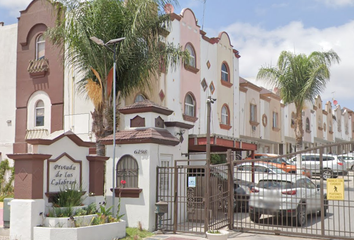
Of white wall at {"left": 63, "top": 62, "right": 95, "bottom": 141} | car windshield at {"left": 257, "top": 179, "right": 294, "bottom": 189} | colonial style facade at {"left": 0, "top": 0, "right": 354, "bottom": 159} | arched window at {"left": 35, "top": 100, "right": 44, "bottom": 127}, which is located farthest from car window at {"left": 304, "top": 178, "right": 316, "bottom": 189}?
arched window at {"left": 35, "top": 100, "right": 44, "bottom": 127}

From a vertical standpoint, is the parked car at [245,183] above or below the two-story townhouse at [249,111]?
below

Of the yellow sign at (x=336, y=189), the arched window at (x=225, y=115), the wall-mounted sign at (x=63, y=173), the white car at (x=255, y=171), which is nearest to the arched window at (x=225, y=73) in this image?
the arched window at (x=225, y=115)

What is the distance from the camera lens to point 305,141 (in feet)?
148

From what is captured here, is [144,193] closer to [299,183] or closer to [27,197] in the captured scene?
[27,197]

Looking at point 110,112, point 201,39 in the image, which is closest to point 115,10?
point 110,112

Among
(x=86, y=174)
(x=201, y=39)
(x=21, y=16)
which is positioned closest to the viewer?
(x=86, y=174)

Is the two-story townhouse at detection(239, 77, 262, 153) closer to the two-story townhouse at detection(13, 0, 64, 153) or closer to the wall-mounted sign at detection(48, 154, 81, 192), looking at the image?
the two-story townhouse at detection(13, 0, 64, 153)

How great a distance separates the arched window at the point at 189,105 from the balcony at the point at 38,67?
25.1ft

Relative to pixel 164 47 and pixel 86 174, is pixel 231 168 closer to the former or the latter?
pixel 86 174

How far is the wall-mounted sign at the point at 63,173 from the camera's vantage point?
1149 cm

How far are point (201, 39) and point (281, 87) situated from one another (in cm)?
592

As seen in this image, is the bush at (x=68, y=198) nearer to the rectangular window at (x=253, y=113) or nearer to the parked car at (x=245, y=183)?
the parked car at (x=245, y=183)

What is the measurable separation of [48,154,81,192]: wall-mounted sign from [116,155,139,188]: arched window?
1612mm

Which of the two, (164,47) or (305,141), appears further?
(305,141)
